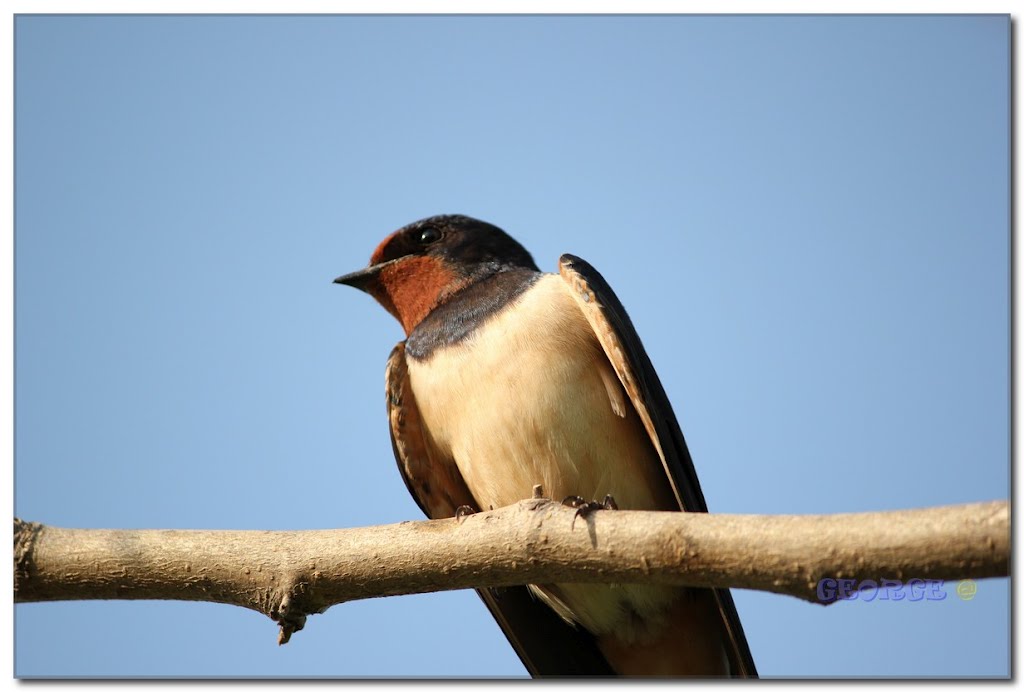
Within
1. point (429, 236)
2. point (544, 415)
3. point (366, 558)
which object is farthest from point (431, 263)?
point (366, 558)

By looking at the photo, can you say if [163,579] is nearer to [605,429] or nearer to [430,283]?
[605,429]

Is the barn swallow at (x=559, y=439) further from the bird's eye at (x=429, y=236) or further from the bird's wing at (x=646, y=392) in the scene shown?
the bird's eye at (x=429, y=236)

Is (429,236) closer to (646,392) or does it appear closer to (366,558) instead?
(646,392)

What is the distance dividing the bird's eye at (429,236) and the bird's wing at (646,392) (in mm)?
1315

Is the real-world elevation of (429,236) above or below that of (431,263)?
above

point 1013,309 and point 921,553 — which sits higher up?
point 1013,309

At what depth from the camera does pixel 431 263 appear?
6.38m

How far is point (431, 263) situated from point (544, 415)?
1679mm

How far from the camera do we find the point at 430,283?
629cm

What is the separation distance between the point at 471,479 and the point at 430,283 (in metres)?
1.43

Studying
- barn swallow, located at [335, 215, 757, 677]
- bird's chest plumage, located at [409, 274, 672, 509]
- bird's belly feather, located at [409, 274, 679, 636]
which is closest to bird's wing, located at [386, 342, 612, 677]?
barn swallow, located at [335, 215, 757, 677]

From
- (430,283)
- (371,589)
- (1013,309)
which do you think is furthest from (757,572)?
(430,283)

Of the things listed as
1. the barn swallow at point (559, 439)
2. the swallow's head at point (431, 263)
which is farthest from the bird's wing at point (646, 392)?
the swallow's head at point (431, 263)

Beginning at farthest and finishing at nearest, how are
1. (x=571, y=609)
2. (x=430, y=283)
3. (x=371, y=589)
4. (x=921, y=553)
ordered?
(x=430, y=283)
(x=571, y=609)
(x=371, y=589)
(x=921, y=553)
